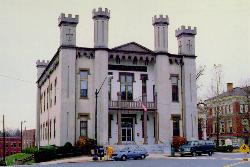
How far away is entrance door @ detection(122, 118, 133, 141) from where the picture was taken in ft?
175

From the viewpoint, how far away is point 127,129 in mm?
53406

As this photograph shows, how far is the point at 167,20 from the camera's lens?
55.3m

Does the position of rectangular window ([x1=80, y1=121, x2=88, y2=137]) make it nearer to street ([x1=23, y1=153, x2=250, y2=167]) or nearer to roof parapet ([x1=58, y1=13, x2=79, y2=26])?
roof parapet ([x1=58, y1=13, x2=79, y2=26])

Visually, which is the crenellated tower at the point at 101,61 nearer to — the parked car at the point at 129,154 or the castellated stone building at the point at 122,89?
the castellated stone building at the point at 122,89

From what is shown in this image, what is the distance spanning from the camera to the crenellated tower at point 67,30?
5081cm

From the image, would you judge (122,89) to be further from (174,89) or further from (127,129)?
(174,89)

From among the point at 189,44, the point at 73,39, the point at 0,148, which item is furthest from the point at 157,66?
the point at 0,148

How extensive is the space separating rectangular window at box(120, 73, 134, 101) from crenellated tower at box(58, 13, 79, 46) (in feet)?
24.6

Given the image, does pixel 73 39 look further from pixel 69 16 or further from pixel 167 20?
pixel 167 20

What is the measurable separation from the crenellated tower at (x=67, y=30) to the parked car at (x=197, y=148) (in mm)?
17646

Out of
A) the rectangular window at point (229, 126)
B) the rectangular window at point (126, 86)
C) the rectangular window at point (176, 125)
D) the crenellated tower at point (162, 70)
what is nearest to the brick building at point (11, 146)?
the rectangular window at point (229, 126)

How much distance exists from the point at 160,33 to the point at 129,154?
19387mm

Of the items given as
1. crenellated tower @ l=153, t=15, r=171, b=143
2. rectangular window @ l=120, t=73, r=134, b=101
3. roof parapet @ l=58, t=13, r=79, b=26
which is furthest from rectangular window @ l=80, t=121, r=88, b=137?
roof parapet @ l=58, t=13, r=79, b=26

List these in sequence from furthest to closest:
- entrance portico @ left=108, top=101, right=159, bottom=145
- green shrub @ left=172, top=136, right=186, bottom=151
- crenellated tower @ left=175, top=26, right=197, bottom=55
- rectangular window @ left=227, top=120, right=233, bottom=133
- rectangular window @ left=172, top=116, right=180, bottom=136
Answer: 1. rectangular window @ left=227, top=120, right=233, bottom=133
2. crenellated tower @ left=175, top=26, right=197, bottom=55
3. rectangular window @ left=172, top=116, right=180, bottom=136
4. green shrub @ left=172, top=136, right=186, bottom=151
5. entrance portico @ left=108, top=101, right=159, bottom=145
